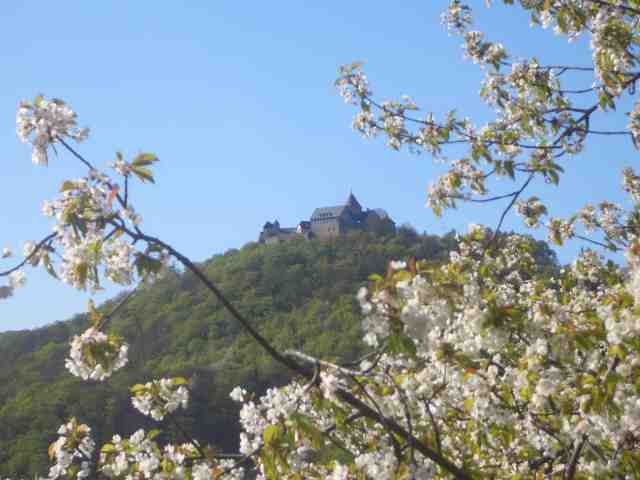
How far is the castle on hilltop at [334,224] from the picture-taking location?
89812 millimetres

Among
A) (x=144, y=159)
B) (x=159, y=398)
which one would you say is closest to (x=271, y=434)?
(x=144, y=159)

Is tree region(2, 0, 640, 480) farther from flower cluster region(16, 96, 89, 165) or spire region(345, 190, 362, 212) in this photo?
spire region(345, 190, 362, 212)

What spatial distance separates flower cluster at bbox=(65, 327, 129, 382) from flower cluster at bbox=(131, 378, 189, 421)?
103 centimetres

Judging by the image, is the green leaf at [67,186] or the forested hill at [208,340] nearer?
the green leaf at [67,186]

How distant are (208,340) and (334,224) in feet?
108

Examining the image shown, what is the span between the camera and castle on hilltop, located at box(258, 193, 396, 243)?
89812 millimetres

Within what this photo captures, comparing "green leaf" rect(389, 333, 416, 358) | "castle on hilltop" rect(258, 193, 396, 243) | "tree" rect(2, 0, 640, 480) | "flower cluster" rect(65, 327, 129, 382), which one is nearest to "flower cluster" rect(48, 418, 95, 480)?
"tree" rect(2, 0, 640, 480)

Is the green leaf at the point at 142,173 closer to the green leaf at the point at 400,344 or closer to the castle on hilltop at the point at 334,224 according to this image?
the green leaf at the point at 400,344

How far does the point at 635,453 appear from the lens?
3.65 meters

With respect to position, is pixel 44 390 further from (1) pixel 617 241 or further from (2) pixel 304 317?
(1) pixel 617 241

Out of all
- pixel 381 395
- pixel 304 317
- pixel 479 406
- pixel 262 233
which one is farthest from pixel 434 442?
pixel 262 233

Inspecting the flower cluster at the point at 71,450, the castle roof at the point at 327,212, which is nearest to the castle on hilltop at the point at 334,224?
the castle roof at the point at 327,212

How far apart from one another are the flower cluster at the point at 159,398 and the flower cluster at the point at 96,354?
40.7 inches

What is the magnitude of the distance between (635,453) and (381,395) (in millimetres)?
1480
